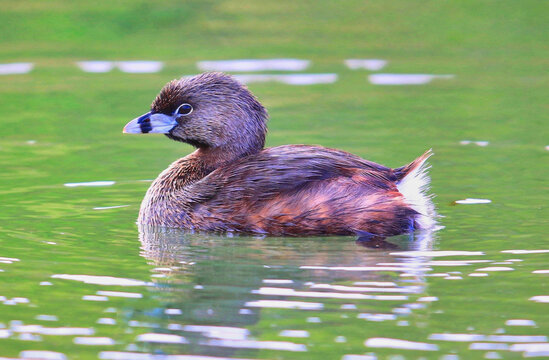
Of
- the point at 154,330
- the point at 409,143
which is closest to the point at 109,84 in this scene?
the point at 409,143

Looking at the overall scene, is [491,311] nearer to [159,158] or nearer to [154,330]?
[154,330]

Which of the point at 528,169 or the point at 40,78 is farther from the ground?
the point at 40,78

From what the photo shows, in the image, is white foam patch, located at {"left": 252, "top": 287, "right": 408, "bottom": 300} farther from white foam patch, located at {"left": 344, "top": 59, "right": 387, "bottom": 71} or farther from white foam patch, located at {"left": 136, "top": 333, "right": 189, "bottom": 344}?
white foam patch, located at {"left": 344, "top": 59, "right": 387, "bottom": 71}

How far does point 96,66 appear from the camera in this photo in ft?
52.6

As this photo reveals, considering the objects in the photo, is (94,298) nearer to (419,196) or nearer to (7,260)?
(7,260)

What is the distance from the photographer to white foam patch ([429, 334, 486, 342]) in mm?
5941

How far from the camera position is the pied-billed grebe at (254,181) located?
827cm

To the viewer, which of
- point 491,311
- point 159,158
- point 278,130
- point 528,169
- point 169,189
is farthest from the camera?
point 278,130

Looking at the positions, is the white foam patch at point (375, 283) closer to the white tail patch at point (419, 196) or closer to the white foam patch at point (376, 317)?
the white foam patch at point (376, 317)

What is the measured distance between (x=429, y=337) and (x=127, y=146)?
268 inches

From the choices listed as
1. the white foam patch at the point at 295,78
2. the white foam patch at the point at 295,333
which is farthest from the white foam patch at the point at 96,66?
the white foam patch at the point at 295,333

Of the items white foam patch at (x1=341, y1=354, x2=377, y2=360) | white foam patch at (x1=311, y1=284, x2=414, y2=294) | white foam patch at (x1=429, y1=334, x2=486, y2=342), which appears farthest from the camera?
white foam patch at (x1=311, y1=284, x2=414, y2=294)

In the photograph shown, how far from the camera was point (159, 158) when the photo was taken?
1169 centimetres

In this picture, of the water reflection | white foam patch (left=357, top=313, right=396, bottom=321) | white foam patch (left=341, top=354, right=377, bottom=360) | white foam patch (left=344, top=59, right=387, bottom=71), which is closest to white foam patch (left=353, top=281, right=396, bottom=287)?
the water reflection
